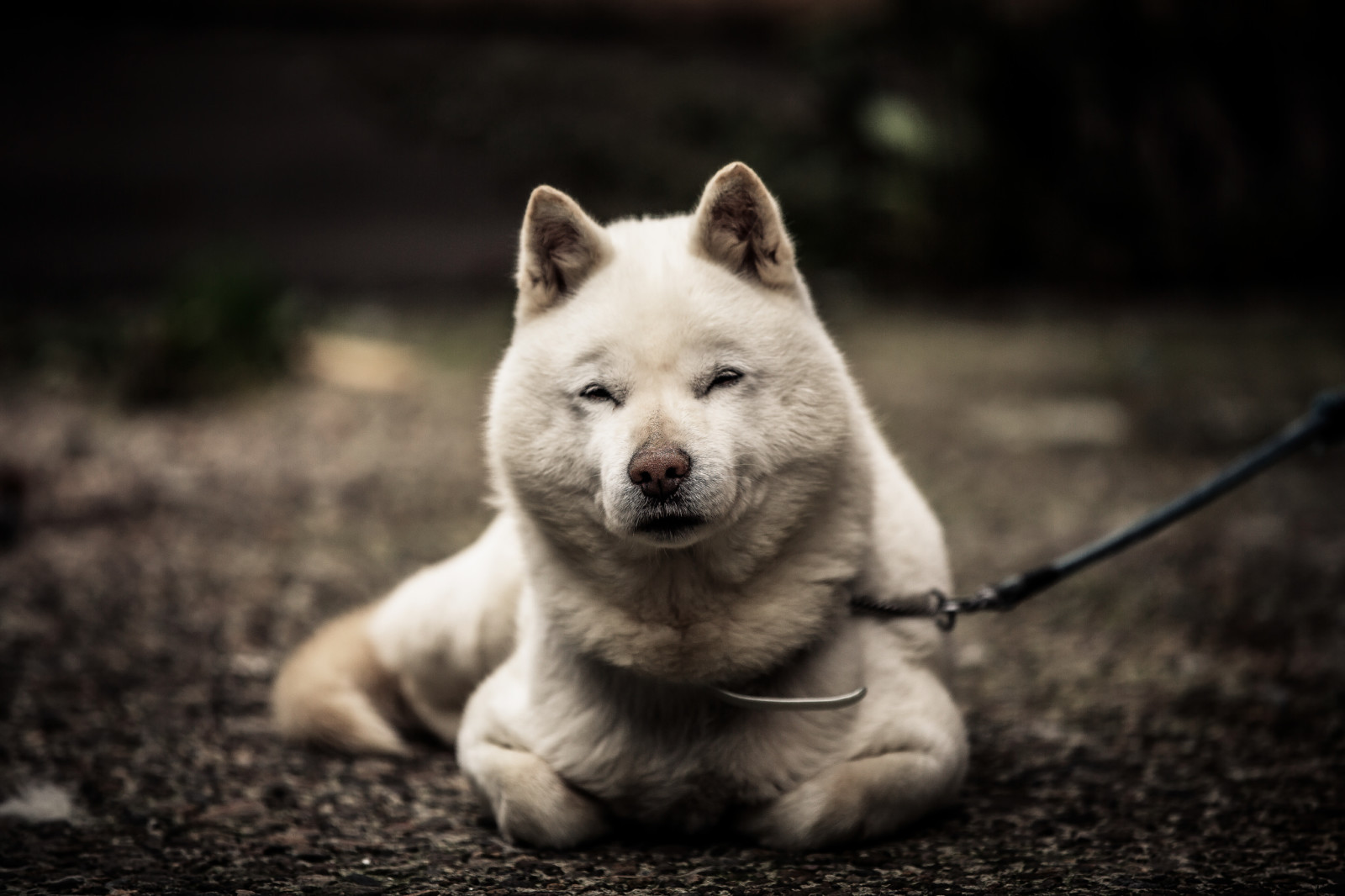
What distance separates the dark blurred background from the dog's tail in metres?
6.20

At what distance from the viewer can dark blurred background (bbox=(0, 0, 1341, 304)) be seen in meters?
10.1

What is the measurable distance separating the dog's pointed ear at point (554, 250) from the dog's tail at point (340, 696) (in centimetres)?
119

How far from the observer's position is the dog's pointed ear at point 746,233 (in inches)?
94.4

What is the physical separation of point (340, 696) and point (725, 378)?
148 centimetres

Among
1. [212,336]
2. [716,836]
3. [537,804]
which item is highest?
[212,336]

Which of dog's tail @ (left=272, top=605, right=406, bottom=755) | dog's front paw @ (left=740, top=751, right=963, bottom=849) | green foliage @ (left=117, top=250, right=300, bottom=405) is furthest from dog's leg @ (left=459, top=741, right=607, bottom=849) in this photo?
green foliage @ (left=117, top=250, right=300, bottom=405)

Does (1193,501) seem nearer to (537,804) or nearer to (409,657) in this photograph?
(537,804)

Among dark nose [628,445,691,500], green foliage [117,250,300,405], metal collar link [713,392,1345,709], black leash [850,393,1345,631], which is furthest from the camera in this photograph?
green foliage [117,250,300,405]

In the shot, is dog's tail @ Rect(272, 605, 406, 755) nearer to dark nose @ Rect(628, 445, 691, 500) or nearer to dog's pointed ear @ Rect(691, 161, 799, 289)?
dark nose @ Rect(628, 445, 691, 500)

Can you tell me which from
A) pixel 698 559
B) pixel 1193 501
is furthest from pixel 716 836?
pixel 1193 501

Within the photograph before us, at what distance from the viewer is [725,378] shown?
2.32 m

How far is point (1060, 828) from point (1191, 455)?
406 centimetres

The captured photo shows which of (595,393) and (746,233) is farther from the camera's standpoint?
(746,233)

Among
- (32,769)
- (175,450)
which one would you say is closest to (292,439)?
(175,450)
